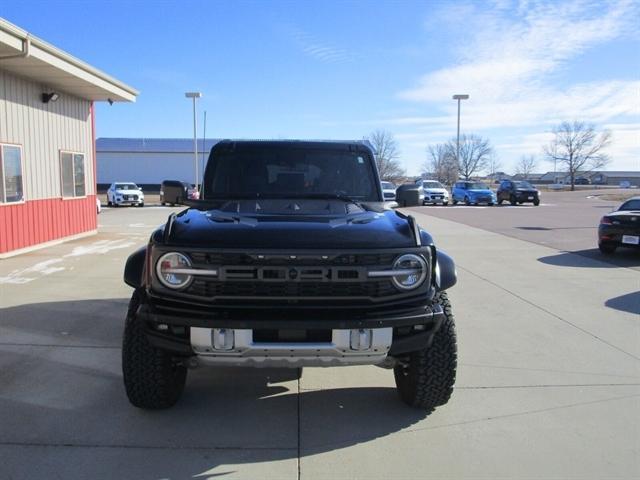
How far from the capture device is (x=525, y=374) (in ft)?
15.6

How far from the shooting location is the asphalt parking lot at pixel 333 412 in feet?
10.6

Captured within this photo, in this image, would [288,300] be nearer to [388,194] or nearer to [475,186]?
[388,194]

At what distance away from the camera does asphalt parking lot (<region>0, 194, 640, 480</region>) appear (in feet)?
10.6

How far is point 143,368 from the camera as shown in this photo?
3.67 metres

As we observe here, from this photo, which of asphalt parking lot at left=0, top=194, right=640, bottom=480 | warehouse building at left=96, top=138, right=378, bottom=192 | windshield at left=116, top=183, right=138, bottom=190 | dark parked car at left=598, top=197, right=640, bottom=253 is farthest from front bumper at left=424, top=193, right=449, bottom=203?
warehouse building at left=96, top=138, right=378, bottom=192

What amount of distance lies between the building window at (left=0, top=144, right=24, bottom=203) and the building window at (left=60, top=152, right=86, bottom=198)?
2.15 m

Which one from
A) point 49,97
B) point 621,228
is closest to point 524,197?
point 621,228

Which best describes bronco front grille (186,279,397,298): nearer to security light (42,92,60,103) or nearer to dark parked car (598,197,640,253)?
dark parked car (598,197,640,253)

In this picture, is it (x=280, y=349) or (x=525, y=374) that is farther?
(x=525, y=374)

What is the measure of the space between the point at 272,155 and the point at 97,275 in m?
5.22

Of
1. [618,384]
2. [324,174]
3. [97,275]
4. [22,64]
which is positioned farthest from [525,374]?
[22,64]

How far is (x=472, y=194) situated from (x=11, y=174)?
95.7 ft

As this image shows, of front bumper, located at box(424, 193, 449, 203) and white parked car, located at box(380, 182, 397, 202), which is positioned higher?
white parked car, located at box(380, 182, 397, 202)

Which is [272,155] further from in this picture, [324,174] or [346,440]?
[346,440]
